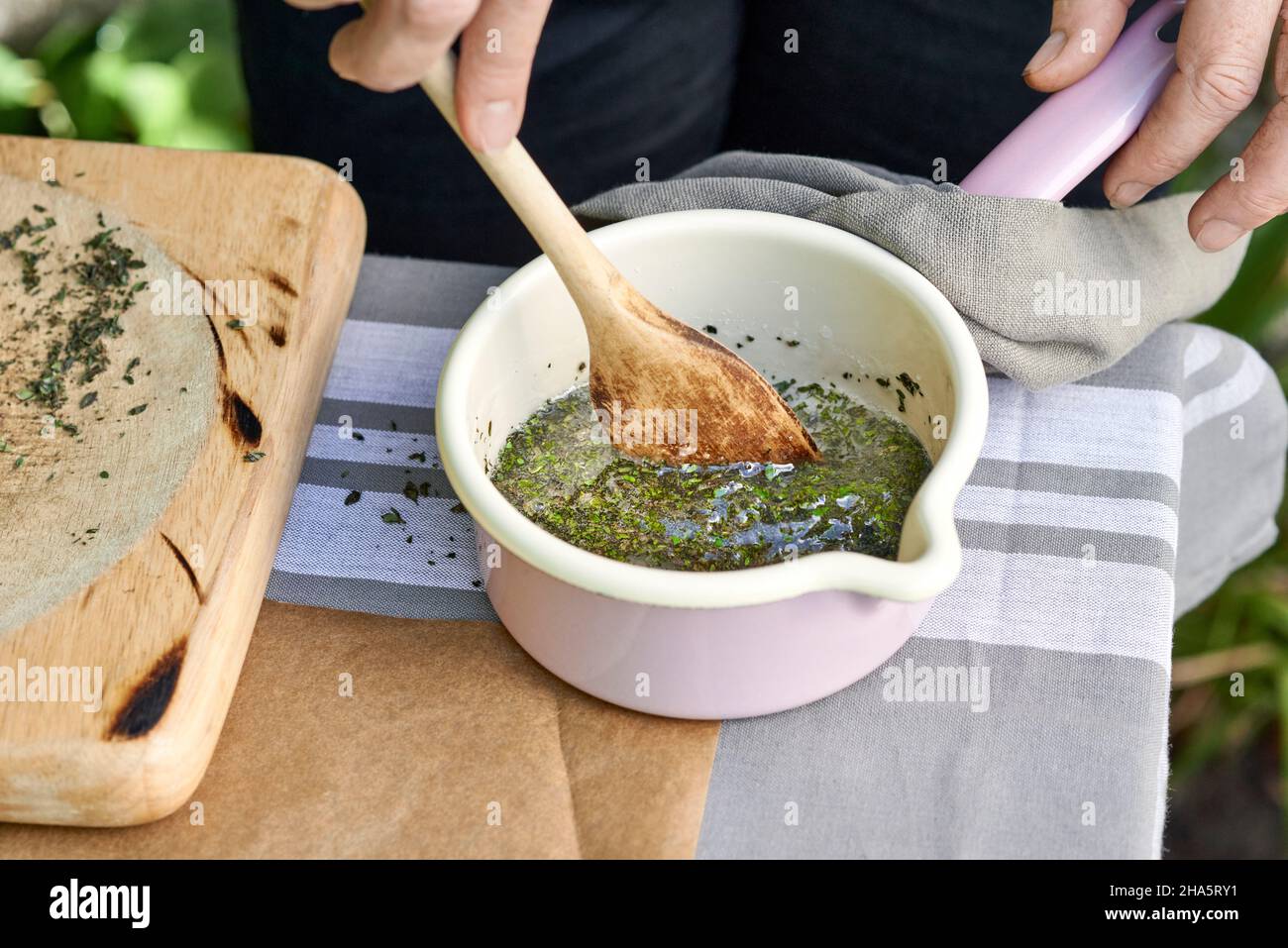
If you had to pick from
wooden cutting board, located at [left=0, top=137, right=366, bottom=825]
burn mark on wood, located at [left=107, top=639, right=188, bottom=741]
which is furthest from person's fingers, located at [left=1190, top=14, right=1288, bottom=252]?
burn mark on wood, located at [left=107, top=639, right=188, bottom=741]

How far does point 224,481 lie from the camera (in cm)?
83

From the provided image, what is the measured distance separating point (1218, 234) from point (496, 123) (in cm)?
59

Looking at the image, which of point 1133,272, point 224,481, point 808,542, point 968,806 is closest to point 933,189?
point 1133,272

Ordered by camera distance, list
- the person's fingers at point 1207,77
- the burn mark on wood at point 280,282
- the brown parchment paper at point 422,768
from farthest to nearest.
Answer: the burn mark on wood at point 280,282
the person's fingers at point 1207,77
the brown parchment paper at point 422,768

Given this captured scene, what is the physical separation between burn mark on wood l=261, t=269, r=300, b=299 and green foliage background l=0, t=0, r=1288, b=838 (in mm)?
968

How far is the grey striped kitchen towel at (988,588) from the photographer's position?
2.46ft

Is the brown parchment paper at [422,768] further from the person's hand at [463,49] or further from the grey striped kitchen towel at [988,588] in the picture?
the person's hand at [463,49]

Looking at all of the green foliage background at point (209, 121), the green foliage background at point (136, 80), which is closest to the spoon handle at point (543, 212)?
the green foliage background at point (209, 121)

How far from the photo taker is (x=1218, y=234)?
36.9 inches

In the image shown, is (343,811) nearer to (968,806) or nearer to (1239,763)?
(968,806)

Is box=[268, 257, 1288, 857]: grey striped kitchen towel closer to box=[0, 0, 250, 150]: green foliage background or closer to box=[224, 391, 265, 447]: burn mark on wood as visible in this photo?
box=[224, 391, 265, 447]: burn mark on wood

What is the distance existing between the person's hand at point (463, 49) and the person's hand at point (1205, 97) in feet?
1.43
